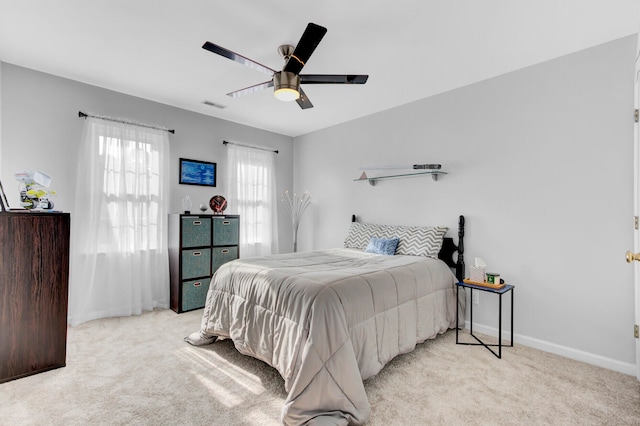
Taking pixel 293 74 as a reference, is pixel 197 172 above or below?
below

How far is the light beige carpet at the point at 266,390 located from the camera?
1.81 metres

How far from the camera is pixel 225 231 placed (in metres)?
4.13

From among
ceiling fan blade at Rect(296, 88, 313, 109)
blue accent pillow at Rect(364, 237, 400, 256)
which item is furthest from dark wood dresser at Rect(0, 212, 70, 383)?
blue accent pillow at Rect(364, 237, 400, 256)

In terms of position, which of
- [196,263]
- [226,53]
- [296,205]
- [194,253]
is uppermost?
[226,53]

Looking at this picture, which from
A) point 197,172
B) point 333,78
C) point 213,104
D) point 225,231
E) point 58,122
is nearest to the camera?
point 333,78

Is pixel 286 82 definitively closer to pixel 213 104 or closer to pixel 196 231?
pixel 213 104

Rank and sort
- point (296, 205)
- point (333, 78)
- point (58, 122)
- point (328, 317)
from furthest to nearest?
1. point (296, 205)
2. point (58, 122)
3. point (333, 78)
4. point (328, 317)

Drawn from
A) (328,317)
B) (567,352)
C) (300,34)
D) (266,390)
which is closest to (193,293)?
(266,390)

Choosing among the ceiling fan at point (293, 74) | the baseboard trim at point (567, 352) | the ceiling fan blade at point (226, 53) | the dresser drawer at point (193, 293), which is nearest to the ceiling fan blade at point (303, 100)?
the ceiling fan at point (293, 74)

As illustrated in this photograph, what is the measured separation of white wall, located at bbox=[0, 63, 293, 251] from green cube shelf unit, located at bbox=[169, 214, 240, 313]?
49cm

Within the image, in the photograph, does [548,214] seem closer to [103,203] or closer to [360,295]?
[360,295]

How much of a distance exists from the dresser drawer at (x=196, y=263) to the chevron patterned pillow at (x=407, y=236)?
182 cm

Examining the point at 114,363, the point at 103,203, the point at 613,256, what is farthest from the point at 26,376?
the point at 613,256

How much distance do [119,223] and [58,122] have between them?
3.97 feet
